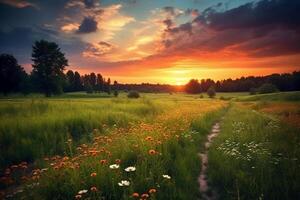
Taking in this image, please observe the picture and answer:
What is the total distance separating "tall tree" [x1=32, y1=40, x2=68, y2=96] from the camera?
167 feet

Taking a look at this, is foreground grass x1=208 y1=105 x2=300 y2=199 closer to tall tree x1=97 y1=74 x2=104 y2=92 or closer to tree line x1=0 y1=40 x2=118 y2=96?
tree line x1=0 y1=40 x2=118 y2=96

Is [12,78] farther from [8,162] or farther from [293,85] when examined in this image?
[293,85]

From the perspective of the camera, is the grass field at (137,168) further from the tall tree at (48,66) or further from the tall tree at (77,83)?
the tall tree at (77,83)

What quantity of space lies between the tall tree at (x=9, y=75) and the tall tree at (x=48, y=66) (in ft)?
16.1

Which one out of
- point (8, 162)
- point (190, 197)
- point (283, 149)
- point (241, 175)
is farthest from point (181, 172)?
point (8, 162)

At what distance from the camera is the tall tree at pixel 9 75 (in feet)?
166

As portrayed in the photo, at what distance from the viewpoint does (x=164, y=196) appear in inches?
194

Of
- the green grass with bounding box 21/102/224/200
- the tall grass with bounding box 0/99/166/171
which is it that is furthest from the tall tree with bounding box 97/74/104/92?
the green grass with bounding box 21/102/224/200

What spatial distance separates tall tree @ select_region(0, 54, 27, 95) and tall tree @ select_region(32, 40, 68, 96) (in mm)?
4912

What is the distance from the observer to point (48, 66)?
52.4m

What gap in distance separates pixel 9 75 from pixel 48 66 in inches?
358

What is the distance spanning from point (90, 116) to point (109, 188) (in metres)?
9.12

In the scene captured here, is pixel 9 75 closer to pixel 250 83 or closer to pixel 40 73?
pixel 40 73

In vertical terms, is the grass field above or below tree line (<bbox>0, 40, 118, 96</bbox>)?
below
